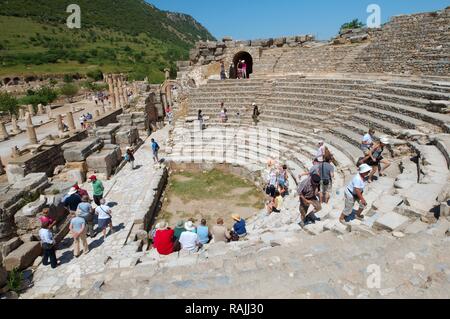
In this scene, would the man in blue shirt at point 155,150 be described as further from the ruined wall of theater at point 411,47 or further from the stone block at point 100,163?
the ruined wall of theater at point 411,47

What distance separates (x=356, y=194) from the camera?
601 centimetres

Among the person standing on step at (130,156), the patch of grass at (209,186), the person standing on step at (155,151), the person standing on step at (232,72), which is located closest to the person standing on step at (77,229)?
the patch of grass at (209,186)

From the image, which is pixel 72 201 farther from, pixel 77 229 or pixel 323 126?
pixel 323 126

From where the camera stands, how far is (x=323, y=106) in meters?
14.8

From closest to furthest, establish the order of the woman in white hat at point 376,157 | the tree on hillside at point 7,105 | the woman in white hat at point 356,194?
the woman in white hat at point 356,194 < the woman in white hat at point 376,157 < the tree on hillside at point 7,105

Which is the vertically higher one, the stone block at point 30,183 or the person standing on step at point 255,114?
the person standing on step at point 255,114

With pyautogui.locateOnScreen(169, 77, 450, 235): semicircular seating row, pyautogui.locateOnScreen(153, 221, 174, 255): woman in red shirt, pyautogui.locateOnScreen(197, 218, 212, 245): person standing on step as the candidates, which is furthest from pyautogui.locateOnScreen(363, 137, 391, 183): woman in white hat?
pyautogui.locateOnScreen(153, 221, 174, 255): woman in red shirt

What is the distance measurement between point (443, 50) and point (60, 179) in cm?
1652

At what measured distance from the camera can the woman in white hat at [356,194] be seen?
234 inches

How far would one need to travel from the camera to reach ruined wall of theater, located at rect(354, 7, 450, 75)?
14.1 metres

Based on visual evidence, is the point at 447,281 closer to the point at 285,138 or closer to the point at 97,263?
the point at 97,263

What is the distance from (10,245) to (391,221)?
8.02m

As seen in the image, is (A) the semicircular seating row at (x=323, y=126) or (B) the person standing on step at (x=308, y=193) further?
(A) the semicircular seating row at (x=323, y=126)

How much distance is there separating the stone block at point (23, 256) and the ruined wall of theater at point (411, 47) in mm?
15472
